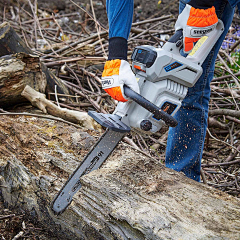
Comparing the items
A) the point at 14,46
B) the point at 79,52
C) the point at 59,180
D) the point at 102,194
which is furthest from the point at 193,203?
the point at 79,52

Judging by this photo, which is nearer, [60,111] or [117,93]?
[117,93]

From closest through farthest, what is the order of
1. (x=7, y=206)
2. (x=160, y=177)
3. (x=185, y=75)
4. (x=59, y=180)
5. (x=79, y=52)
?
(x=160, y=177) → (x=59, y=180) → (x=185, y=75) → (x=7, y=206) → (x=79, y=52)

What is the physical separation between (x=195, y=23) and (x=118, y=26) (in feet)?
1.65

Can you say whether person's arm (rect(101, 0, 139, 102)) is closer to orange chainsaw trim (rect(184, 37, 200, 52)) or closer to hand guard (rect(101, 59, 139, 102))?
hand guard (rect(101, 59, 139, 102))

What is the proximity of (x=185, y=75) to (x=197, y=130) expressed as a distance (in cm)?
58

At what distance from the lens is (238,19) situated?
5.09 m

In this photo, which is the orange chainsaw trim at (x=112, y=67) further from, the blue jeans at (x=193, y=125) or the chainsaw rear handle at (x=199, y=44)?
the blue jeans at (x=193, y=125)

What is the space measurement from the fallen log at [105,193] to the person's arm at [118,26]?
2.31 ft

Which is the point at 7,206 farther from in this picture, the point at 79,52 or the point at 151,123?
the point at 79,52

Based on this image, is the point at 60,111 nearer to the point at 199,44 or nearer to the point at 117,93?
the point at 117,93

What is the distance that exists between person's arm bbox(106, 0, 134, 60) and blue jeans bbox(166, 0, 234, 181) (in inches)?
26.9

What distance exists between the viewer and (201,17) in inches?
66.6

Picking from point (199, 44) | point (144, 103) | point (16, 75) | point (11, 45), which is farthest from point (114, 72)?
point (11, 45)

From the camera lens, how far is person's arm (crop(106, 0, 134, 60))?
1645 mm
